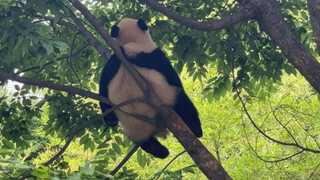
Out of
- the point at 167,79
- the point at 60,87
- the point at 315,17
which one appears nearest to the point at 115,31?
the point at 167,79

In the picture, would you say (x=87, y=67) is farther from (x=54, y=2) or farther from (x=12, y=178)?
(x=12, y=178)

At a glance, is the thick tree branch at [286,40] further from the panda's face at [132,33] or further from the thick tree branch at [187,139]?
the panda's face at [132,33]

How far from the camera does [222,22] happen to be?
3846 millimetres

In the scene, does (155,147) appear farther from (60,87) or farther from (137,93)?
(60,87)

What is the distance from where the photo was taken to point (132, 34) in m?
4.52

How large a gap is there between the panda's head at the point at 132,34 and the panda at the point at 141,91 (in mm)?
93

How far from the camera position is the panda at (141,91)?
3.97m

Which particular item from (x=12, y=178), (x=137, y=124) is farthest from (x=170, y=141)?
(x=12, y=178)

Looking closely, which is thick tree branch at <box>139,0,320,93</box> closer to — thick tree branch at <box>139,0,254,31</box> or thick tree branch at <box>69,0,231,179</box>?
thick tree branch at <box>139,0,254,31</box>

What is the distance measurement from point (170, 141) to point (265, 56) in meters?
3.52

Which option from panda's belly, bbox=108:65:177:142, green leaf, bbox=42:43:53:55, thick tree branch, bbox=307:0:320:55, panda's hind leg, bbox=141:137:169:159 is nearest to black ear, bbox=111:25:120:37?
panda's belly, bbox=108:65:177:142

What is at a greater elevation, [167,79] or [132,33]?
[132,33]

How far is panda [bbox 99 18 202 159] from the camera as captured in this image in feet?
13.0

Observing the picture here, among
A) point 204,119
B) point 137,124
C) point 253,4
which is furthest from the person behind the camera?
point 204,119
